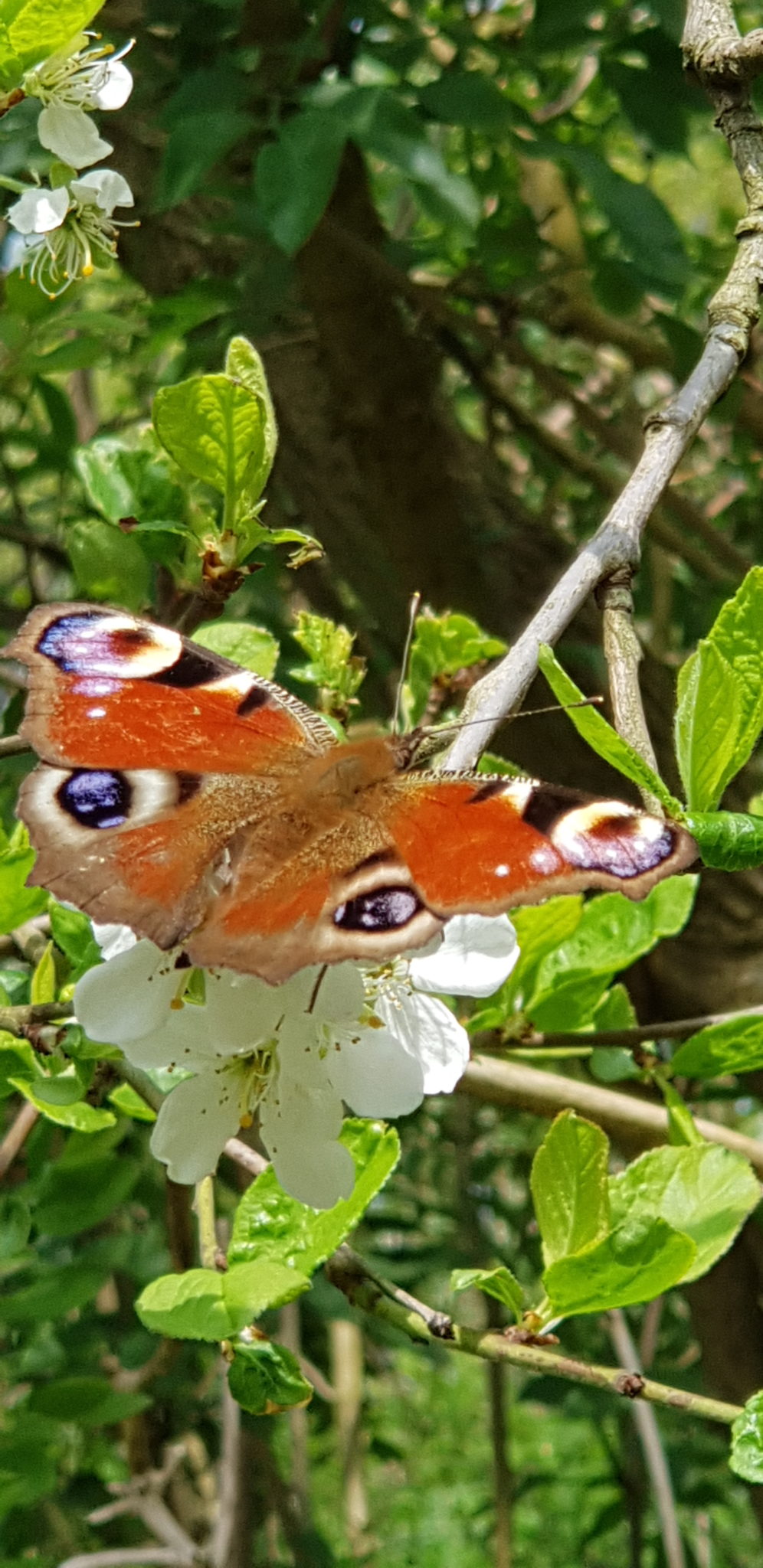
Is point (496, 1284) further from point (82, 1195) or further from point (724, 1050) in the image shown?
point (82, 1195)

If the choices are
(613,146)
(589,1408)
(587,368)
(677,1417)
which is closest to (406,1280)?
(589,1408)

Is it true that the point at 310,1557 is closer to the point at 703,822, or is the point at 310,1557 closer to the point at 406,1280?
the point at 406,1280

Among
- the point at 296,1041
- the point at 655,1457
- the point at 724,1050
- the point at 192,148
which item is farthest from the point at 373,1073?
the point at 655,1457

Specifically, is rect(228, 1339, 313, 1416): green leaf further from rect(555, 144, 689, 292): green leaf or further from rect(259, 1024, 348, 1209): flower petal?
rect(555, 144, 689, 292): green leaf

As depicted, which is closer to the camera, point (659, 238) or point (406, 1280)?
point (659, 238)

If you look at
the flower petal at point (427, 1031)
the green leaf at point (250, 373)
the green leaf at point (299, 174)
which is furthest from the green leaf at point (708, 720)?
the green leaf at point (299, 174)
